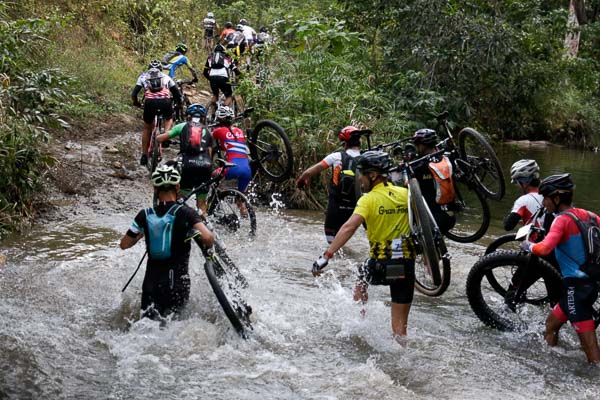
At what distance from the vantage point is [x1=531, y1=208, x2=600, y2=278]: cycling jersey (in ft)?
20.7

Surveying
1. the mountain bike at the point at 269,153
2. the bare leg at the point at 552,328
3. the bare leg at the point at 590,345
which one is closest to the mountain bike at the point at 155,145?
the mountain bike at the point at 269,153

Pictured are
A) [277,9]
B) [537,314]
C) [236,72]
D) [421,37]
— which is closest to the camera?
[537,314]

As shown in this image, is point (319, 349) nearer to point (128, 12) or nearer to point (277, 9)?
point (128, 12)

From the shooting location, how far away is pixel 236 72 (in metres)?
16.0

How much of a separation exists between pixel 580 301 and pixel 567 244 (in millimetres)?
517

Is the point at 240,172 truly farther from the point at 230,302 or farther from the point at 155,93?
the point at 230,302

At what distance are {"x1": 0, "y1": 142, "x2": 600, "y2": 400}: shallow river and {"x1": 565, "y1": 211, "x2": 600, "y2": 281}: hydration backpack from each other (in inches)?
37.7

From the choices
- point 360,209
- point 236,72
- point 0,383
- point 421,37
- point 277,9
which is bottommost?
point 0,383

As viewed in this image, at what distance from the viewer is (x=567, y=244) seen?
6.41 m

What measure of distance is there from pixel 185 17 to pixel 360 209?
20.1 meters

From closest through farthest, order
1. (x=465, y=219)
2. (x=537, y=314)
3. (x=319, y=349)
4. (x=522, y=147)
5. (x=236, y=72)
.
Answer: (x=319, y=349) → (x=537, y=314) → (x=465, y=219) → (x=236, y=72) → (x=522, y=147)

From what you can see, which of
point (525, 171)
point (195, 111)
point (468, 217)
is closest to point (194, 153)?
point (195, 111)

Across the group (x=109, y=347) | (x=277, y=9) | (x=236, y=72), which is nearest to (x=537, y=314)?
(x=109, y=347)

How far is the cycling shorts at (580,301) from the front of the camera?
641 centimetres
